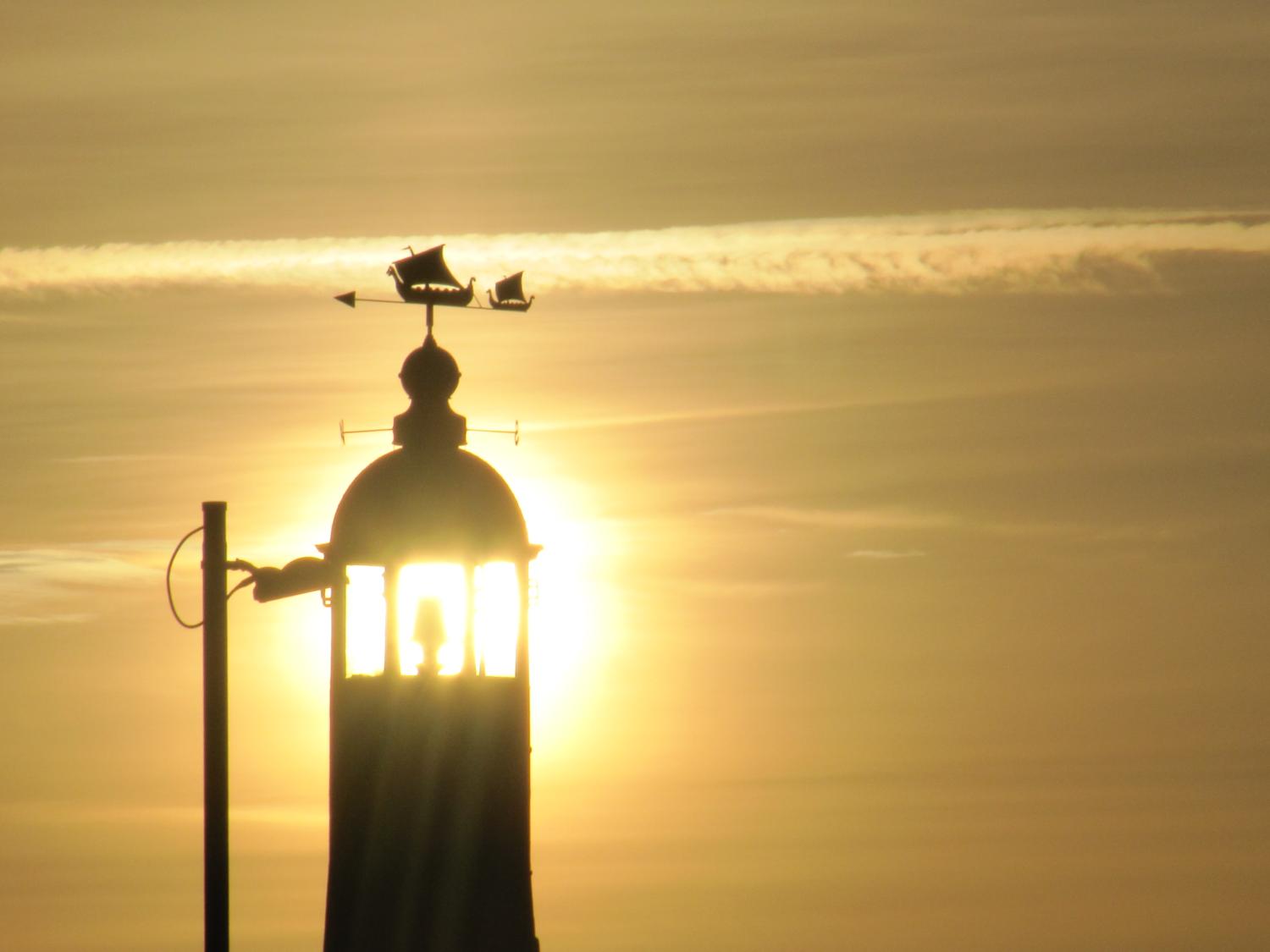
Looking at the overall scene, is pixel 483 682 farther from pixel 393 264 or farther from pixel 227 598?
pixel 393 264

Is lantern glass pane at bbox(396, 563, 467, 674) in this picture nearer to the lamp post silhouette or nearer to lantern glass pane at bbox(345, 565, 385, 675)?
the lamp post silhouette

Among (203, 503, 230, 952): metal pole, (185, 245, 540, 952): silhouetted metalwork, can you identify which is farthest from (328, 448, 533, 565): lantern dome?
(203, 503, 230, 952): metal pole

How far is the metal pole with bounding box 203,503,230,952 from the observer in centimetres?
1995

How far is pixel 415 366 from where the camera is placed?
2305 centimetres

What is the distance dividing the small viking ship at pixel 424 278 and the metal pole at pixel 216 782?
4258 mm

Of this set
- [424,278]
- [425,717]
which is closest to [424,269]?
[424,278]

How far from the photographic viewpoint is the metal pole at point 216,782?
65.5 ft

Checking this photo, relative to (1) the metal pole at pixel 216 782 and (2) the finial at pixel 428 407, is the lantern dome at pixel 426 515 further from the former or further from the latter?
(1) the metal pole at pixel 216 782

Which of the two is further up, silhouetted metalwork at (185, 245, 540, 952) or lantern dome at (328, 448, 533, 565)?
lantern dome at (328, 448, 533, 565)

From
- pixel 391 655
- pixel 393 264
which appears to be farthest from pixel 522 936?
pixel 393 264

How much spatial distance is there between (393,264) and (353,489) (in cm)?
233

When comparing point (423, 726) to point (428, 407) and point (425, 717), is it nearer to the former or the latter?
point (425, 717)

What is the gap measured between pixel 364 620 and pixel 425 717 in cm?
115

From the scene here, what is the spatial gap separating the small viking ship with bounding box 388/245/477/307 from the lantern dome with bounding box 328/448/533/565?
5.24 ft
